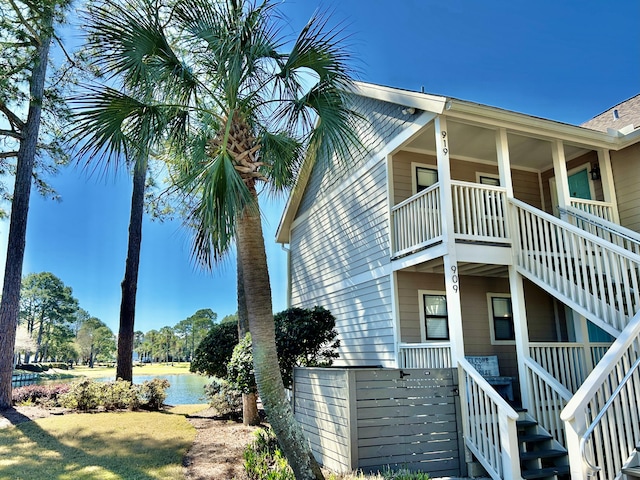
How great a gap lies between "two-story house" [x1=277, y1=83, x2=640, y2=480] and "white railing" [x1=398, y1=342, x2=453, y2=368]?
0.12ft

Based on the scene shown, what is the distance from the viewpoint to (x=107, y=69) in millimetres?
6062

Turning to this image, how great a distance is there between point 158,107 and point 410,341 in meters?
6.71

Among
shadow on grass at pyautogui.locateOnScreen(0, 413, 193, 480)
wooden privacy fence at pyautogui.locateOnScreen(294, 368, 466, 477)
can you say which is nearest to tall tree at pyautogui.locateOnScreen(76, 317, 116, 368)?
shadow on grass at pyautogui.locateOnScreen(0, 413, 193, 480)

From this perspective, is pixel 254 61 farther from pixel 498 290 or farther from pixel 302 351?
pixel 498 290

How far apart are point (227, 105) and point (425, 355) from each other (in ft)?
18.6

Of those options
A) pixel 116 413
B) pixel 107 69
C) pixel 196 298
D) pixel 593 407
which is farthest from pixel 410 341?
pixel 196 298

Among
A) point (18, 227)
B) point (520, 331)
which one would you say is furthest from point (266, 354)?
point (18, 227)

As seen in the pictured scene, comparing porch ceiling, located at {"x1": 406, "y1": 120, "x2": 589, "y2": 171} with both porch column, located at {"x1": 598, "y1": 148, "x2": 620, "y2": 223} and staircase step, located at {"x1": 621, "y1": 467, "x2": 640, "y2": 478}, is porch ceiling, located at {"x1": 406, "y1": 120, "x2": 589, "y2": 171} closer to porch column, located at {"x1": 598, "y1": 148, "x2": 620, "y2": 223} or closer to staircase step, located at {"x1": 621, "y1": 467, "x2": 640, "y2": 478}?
porch column, located at {"x1": 598, "y1": 148, "x2": 620, "y2": 223}

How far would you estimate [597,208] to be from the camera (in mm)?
9133

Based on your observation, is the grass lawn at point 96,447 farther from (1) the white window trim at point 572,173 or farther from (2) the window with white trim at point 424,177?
(1) the white window trim at point 572,173

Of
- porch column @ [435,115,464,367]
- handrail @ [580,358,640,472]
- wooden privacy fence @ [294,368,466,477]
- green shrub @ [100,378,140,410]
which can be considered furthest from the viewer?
green shrub @ [100,378,140,410]

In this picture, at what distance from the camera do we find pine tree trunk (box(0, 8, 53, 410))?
40.3 feet

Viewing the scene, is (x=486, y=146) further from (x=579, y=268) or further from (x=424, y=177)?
(x=579, y=268)

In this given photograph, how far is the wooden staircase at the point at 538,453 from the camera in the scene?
614 cm
